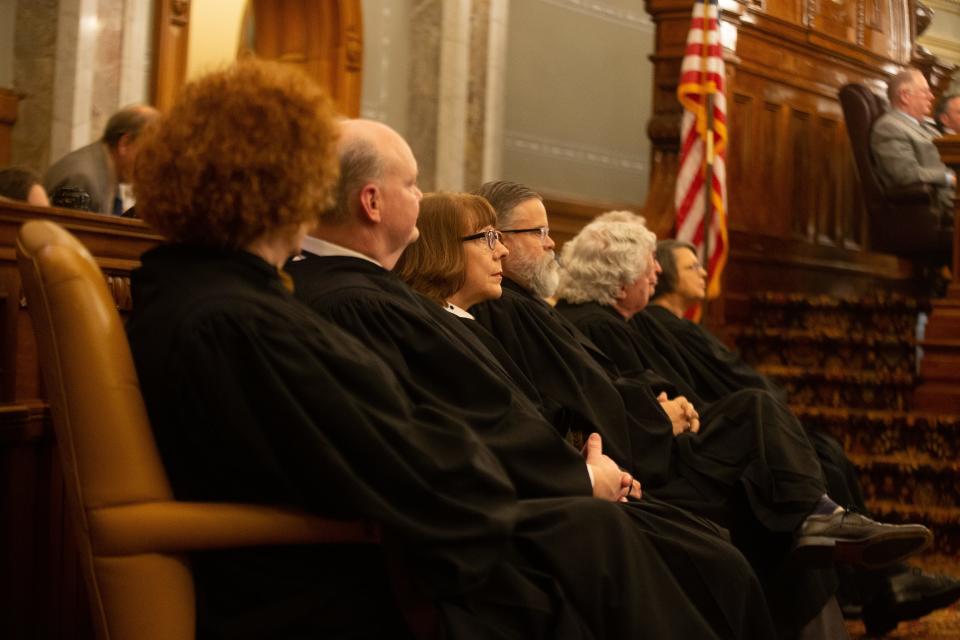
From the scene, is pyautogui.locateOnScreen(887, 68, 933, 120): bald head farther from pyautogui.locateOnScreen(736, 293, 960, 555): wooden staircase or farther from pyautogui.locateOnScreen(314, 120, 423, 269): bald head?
pyautogui.locateOnScreen(314, 120, 423, 269): bald head

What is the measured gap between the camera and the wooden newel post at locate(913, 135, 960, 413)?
20.0 ft

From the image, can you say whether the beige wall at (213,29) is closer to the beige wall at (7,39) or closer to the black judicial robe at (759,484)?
the beige wall at (7,39)

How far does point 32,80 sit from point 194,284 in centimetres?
527

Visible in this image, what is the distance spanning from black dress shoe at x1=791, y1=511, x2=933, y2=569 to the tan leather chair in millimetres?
1980

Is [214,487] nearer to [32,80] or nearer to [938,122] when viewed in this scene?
[32,80]

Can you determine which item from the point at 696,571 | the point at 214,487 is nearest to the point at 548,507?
the point at 696,571

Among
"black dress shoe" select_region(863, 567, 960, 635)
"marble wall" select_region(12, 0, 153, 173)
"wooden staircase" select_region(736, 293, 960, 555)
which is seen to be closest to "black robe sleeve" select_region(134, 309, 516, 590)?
"black dress shoe" select_region(863, 567, 960, 635)

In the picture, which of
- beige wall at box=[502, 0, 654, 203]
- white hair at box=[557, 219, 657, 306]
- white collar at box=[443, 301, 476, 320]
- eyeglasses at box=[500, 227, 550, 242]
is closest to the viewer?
white collar at box=[443, 301, 476, 320]

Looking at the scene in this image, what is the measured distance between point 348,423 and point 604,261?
107 inches

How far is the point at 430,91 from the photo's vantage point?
866cm

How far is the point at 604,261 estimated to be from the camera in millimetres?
4465

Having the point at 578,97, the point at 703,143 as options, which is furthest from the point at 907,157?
the point at 578,97

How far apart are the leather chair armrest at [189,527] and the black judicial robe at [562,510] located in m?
0.34

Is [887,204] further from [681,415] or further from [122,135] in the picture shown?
[122,135]
